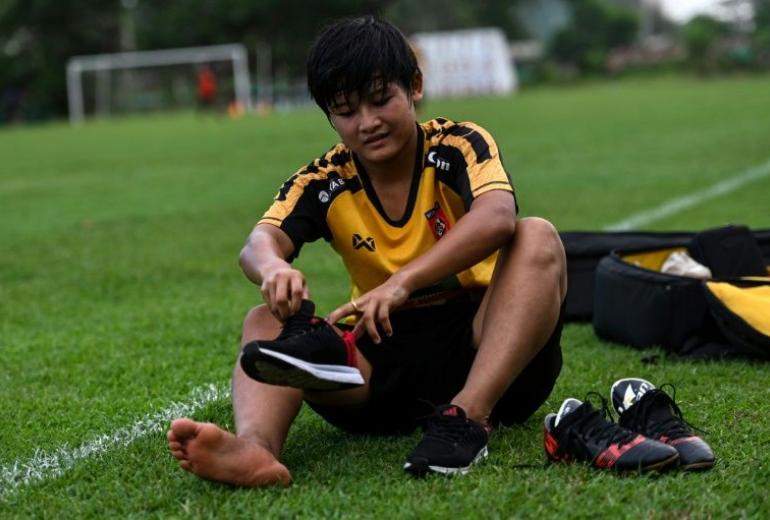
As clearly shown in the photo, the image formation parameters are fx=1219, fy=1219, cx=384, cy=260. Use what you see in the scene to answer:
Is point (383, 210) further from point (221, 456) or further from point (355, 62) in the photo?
point (221, 456)

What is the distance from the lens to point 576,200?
10.2 meters

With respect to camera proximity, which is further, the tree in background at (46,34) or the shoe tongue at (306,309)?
the tree in background at (46,34)

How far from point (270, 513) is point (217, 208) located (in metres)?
8.28

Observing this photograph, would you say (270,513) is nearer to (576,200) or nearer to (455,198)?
(455,198)

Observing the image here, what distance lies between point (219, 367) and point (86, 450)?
3.97ft

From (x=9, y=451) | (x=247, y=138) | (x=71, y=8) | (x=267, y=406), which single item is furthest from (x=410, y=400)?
(x=71, y=8)

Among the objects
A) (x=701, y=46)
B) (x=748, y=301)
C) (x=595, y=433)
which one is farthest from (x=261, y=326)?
(x=701, y=46)

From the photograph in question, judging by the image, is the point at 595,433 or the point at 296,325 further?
the point at 595,433

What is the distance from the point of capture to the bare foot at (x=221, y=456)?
279 cm

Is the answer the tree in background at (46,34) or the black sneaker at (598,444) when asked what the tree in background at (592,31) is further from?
the black sneaker at (598,444)

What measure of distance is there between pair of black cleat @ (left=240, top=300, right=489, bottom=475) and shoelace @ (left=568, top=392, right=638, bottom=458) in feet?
0.75

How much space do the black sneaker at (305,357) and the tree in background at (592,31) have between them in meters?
70.0

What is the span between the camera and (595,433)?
304cm

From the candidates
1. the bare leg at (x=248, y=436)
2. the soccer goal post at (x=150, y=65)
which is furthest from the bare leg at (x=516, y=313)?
the soccer goal post at (x=150, y=65)
